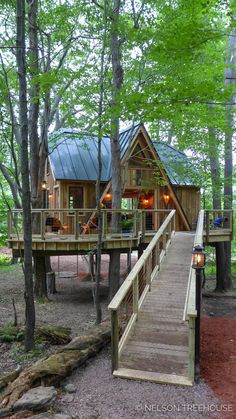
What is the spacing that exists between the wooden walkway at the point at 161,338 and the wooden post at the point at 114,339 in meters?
0.13

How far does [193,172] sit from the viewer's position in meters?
14.6

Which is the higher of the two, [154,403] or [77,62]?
[77,62]

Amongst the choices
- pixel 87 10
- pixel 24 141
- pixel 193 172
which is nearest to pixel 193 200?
pixel 193 172

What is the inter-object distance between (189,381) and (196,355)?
1.36 feet

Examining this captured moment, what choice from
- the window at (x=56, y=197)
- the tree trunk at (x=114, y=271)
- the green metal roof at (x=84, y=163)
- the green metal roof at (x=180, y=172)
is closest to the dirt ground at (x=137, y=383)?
the tree trunk at (x=114, y=271)

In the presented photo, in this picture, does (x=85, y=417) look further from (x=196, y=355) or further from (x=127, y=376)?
(x=196, y=355)

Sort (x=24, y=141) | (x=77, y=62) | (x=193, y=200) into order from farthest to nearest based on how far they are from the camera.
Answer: (x=193, y=200) < (x=77, y=62) < (x=24, y=141)

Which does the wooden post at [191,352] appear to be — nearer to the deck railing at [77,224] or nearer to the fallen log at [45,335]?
the fallen log at [45,335]

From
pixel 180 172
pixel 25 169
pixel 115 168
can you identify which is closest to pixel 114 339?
pixel 25 169

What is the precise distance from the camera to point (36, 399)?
4184 millimetres

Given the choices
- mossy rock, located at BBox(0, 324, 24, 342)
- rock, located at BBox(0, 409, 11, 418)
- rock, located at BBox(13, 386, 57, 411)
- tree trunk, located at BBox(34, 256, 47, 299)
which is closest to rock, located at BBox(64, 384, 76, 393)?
rock, located at BBox(13, 386, 57, 411)

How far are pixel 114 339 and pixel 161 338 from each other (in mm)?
1269

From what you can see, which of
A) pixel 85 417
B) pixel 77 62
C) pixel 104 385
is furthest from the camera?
pixel 77 62

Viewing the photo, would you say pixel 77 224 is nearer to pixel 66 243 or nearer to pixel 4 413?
pixel 66 243
